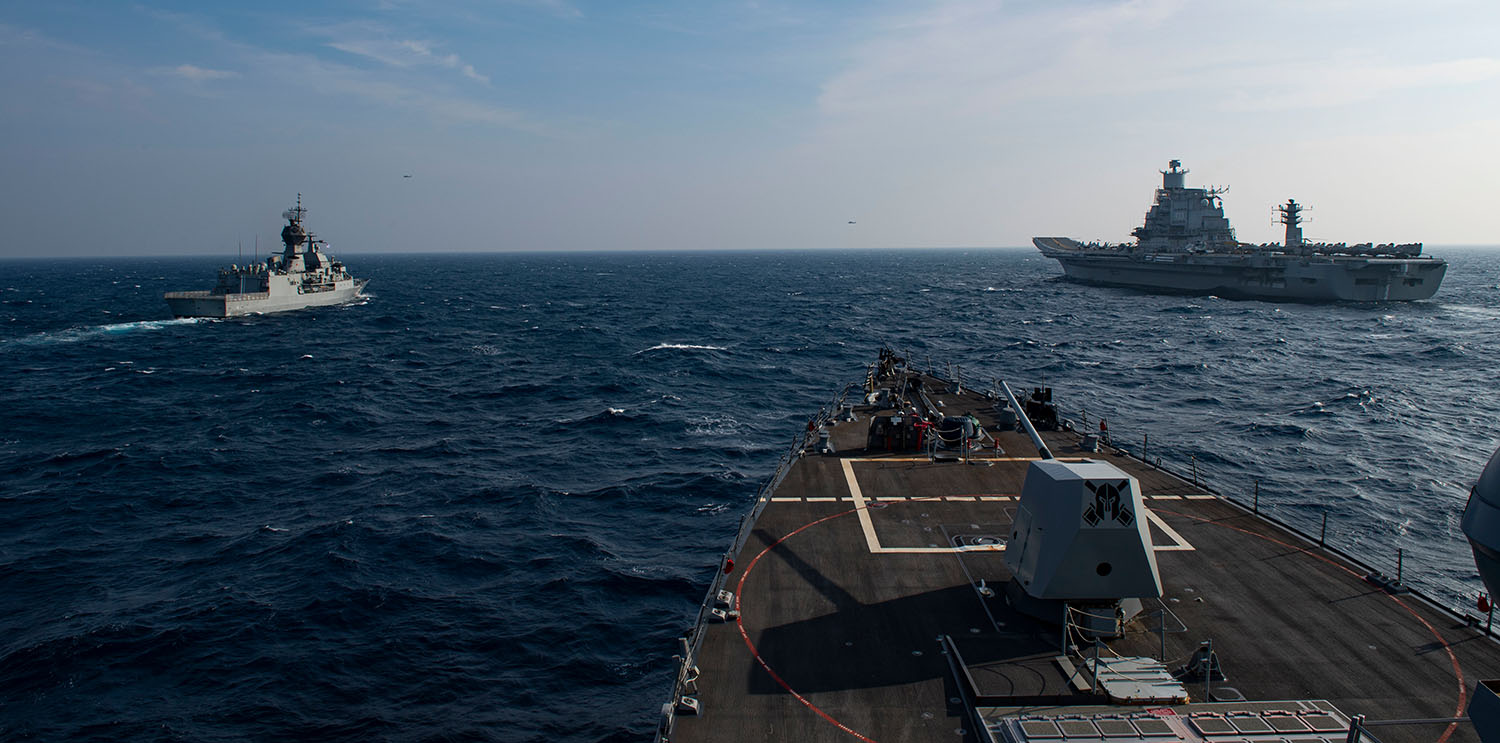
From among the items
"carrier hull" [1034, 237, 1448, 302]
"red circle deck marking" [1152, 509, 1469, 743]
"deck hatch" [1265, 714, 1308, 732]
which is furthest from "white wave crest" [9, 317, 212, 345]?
"carrier hull" [1034, 237, 1448, 302]

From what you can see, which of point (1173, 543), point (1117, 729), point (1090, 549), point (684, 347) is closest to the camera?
point (1117, 729)

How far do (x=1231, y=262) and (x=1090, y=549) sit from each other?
117747 millimetres

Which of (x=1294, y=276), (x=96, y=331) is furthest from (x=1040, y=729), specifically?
(x=1294, y=276)

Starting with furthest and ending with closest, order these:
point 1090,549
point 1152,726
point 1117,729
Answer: point 1090,549 < point 1152,726 < point 1117,729

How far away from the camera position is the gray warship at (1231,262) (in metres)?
103

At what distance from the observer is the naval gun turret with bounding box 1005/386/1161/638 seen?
13492 millimetres

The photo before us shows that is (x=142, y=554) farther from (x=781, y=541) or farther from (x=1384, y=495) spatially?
(x=1384, y=495)

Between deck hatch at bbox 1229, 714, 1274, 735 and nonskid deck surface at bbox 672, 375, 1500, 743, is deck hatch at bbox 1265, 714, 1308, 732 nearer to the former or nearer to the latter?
deck hatch at bbox 1229, 714, 1274, 735

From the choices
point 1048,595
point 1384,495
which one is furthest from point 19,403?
point 1384,495

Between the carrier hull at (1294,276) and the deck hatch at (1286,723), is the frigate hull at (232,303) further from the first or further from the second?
the carrier hull at (1294,276)

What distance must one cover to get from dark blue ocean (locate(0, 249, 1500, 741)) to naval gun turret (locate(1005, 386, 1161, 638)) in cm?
996

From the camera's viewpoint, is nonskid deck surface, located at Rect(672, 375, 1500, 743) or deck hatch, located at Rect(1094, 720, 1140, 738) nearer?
deck hatch, located at Rect(1094, 720, 1140, 738)

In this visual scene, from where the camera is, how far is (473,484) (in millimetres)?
34781

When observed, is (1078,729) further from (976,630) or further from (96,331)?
(96,331)
